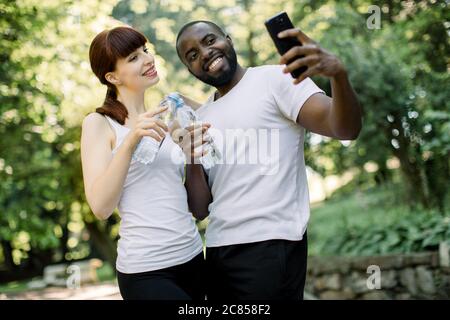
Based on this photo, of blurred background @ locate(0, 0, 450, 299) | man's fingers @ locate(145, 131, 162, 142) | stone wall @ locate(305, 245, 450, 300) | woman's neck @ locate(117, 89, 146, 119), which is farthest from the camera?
blurred background @ locate(0, 0, 450, 299)

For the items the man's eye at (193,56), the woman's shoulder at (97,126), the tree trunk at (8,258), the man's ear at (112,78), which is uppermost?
the man's eye at (193,56)

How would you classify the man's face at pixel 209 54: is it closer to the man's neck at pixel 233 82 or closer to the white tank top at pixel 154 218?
the man's neck at pixel 233 82

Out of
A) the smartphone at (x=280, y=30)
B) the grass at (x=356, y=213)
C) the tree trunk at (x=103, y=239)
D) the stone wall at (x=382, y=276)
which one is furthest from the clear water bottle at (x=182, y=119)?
the tree trunk at (x=103, y=239)

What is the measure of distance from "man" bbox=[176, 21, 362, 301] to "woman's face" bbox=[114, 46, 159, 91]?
0.18m

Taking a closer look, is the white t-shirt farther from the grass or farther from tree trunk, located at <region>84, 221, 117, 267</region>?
tree trunk, located at <region>84, 221, 117, 267</region>

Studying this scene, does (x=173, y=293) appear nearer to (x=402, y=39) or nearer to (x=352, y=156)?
(x=402, y=39)

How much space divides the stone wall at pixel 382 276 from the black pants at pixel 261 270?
3.64 meters

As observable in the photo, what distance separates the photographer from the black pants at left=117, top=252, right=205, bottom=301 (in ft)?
6.42

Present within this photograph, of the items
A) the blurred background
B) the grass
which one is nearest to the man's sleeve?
the blurred background

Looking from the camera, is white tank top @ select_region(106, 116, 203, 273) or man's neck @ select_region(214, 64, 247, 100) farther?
man's neck @ select_region(214, 64, 247, 100)

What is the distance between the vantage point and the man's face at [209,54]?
214cm

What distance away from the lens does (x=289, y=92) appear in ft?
6.51

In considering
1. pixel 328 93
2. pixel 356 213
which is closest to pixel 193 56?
pixel 328 93

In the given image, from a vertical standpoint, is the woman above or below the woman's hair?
below
